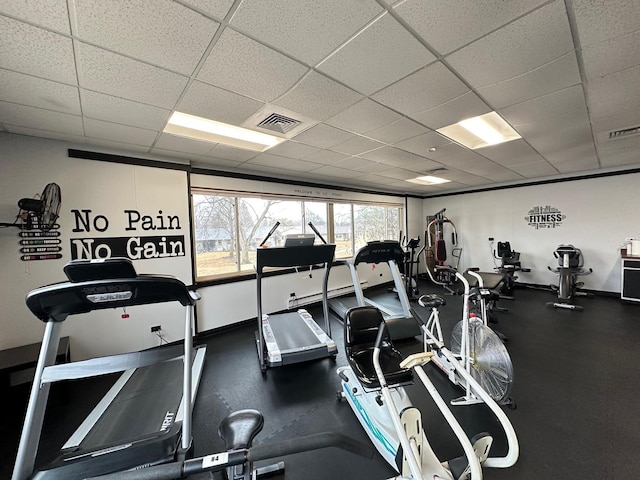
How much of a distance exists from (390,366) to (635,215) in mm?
6417

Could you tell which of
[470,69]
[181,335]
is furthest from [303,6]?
[181,335]

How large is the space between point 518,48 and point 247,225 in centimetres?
408

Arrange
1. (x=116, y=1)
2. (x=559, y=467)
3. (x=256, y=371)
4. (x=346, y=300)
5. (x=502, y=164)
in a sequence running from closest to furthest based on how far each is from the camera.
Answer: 1. (x=116, y=1)
2. (x=559, y=467)
3. (x=256, y=371)
4. (x=502, y=164)
5. (x=346, y=300)

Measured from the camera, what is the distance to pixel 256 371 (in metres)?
3.00

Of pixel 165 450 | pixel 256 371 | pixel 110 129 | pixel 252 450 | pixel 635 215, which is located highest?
pixel 110 129

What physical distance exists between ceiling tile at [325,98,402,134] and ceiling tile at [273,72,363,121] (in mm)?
95

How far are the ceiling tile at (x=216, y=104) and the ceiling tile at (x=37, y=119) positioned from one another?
42.8 inches

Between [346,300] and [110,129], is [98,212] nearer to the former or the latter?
[110,129]

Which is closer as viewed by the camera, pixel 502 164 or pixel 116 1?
pixel 116 1

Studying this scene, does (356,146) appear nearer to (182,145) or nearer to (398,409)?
(182,145)

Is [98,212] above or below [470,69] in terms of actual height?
below

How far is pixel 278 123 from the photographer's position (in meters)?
2.67

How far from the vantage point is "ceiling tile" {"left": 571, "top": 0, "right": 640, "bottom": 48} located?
130 cm

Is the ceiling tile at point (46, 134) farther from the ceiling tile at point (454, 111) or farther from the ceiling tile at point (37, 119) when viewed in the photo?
the ceiling tile at point (454, 111)
